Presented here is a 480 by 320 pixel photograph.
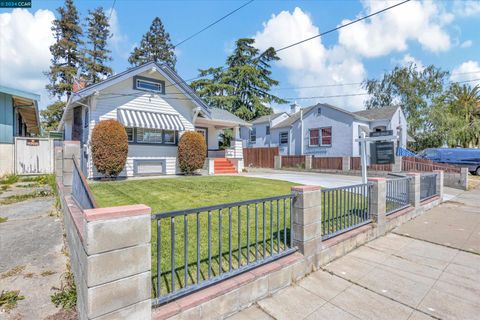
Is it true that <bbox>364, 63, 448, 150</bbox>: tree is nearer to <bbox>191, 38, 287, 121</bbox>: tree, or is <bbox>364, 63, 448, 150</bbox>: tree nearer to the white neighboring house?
<bbox>191, 38, 287, 121</bbox>: tree

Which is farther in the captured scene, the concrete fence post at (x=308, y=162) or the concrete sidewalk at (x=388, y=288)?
the concrete fence post at (x=308, y=162)

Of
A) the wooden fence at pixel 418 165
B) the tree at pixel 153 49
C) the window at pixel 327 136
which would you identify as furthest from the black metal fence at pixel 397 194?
the tree at pixel 153 49

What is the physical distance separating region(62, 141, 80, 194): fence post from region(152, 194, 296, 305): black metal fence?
2376mm

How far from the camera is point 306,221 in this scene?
12.0ft

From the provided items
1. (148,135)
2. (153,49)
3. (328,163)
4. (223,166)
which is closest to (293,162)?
(328,163)

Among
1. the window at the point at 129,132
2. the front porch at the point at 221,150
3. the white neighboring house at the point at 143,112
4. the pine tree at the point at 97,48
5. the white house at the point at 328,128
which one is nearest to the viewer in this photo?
the white neighboring house at the point at 143,112

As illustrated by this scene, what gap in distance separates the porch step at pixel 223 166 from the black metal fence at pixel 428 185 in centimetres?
901

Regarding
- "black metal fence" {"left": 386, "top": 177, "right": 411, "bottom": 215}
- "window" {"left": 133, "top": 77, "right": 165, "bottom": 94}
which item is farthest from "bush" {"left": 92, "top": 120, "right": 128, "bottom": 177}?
"black metal fence" {"left": 386, "top": 177, "right": 411, "bottom": 215}

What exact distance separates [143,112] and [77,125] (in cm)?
412

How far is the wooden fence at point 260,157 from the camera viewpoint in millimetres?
22445

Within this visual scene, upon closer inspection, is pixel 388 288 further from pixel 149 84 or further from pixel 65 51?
pixel 65 51

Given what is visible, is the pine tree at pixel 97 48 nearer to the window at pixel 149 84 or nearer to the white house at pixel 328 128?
the white house at pixel 328 128

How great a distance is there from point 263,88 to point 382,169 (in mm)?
19170

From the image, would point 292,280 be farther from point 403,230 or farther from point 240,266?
point 403,230
